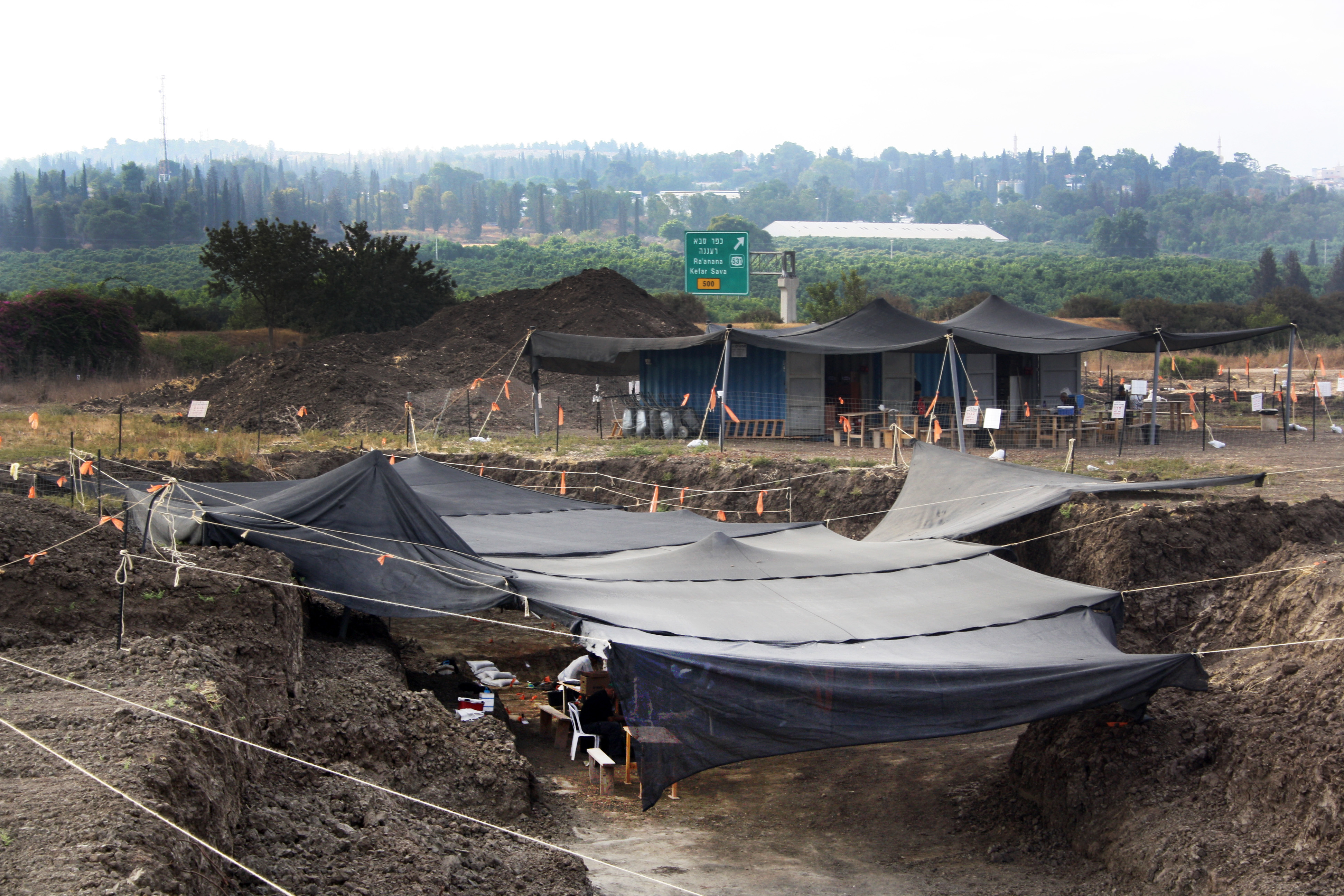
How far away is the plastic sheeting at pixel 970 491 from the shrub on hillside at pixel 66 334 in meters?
36.5

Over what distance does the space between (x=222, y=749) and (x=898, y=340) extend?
20526 mm

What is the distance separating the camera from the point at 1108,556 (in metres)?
14.3

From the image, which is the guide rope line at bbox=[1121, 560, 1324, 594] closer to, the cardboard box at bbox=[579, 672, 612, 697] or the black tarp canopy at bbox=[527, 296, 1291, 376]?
A: the cardboard box at bbox=[579, 672, 612, 697]

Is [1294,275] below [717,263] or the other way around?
the other way around

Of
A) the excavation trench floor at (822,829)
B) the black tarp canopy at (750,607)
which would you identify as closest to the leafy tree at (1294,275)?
the black tarp canopy at (750,607)

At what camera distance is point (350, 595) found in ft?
36.1

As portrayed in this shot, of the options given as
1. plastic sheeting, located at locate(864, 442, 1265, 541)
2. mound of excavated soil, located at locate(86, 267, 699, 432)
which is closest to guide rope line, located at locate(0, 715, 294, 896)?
plastic sheeting, located at locate(864, 442, 1265, 541)

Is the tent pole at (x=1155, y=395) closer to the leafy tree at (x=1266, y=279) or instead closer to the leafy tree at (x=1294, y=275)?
the leafy tree at (x=1266, y=279)

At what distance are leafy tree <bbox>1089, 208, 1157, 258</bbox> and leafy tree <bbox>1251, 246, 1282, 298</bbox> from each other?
69.4 m

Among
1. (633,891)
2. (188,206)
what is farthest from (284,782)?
(188,206)

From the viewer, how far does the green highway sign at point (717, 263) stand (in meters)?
38.7

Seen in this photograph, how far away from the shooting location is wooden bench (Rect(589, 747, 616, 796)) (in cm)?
1050

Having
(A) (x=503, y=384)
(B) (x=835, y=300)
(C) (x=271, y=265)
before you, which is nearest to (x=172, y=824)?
(A) (x=503, y=384)

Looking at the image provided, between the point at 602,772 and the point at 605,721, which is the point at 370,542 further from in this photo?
the point at 602,772
